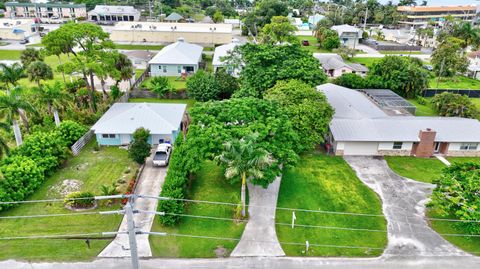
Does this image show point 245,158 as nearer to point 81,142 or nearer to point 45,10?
point 81,142

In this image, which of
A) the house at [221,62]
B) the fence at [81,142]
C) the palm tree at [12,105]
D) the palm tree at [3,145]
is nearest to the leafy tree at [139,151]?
the fence at [81,142]

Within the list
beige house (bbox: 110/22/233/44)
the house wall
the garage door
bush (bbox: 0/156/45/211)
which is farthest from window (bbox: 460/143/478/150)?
beige house (bbox: 110/22/233/44)

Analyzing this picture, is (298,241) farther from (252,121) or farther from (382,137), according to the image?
(382,137)

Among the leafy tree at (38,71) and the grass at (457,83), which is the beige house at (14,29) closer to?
the leafy tree at (38,71)

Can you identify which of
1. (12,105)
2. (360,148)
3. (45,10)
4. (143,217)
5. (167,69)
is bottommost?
(143,217)

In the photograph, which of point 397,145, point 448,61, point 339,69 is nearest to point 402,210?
point 397,145

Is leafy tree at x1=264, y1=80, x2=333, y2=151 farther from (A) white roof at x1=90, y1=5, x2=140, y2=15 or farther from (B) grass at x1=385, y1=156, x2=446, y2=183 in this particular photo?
(A) white roof at x1=90, y1=5, x2=140, y2=15
